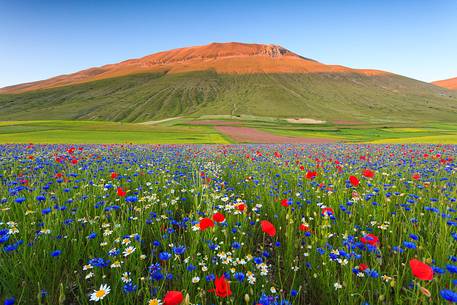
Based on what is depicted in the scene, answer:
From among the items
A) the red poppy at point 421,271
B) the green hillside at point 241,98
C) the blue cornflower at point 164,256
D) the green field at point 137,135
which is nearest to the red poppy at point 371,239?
the red poppy at point 421,271

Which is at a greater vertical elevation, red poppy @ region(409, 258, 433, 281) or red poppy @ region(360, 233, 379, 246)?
red poppy @ region(409, 258, 433, 281)

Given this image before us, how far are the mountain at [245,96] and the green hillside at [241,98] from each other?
369mm

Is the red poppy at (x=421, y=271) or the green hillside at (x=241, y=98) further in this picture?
the green hillside at (x=241, y=98)

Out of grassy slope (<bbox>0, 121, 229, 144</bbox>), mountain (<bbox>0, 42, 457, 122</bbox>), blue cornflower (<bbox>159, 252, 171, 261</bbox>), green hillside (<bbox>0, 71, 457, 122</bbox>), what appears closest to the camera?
blue cornflower (<bbox>159, 252, 171, 261</bbox>)

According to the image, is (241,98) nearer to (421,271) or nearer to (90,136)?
(90,136)

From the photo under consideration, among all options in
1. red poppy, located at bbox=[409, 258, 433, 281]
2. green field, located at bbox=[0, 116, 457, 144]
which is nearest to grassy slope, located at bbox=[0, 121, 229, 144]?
green field, located at bbox=[0, 116, 457, 144]

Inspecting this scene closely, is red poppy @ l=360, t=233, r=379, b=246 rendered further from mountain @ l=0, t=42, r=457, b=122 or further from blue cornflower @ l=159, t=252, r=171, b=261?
mountain @ l=0, t=42, r=457, b=122

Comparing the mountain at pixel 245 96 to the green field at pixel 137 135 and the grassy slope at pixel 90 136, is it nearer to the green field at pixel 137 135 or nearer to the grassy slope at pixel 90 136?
the green field at pixel 137 135

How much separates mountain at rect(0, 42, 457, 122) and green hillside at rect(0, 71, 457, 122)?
37 cm

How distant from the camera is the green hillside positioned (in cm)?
11219

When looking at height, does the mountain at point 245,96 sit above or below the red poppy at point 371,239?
above

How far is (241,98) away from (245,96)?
13.5ft

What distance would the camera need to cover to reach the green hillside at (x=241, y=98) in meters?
112

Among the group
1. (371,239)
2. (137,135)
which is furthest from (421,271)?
(137,135)
